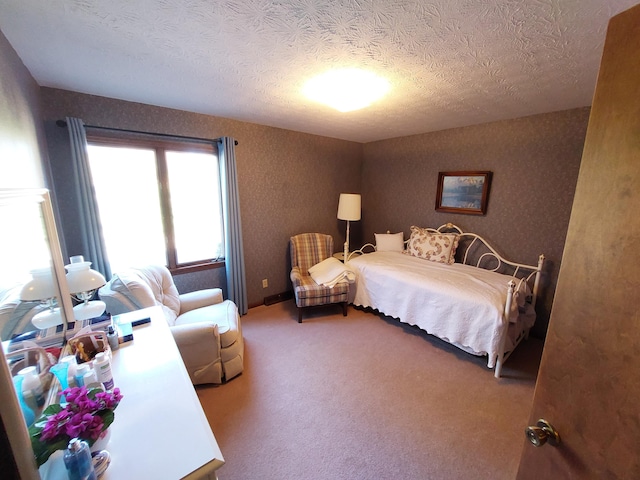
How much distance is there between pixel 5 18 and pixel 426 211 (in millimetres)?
3877

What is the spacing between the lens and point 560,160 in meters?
2.45

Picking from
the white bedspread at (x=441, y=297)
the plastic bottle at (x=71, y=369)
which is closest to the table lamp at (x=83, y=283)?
the plastic bottle at (x=71, y=369)

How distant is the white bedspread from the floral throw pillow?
0.11 m

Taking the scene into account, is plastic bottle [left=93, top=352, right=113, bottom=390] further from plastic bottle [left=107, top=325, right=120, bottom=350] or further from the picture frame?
the picture frame

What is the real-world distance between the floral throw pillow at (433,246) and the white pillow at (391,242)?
192 millimetres

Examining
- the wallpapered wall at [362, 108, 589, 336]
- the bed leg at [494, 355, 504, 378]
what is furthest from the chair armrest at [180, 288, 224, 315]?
the wallpapered wall at [362, 108, 589, 336]

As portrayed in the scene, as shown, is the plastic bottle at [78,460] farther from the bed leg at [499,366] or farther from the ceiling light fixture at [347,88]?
the bed leg at [499,366]

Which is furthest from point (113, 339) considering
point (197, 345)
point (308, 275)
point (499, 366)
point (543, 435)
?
point (499, 366)

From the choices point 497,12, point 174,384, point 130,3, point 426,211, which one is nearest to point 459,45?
point 497,12

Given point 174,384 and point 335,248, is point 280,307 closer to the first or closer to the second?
point 335,248

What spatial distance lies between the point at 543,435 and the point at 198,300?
98.2 inches

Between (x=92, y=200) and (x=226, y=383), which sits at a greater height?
(x=92, y=200)

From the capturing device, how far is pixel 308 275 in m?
3.39

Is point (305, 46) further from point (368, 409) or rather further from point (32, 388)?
point (368, 409)
